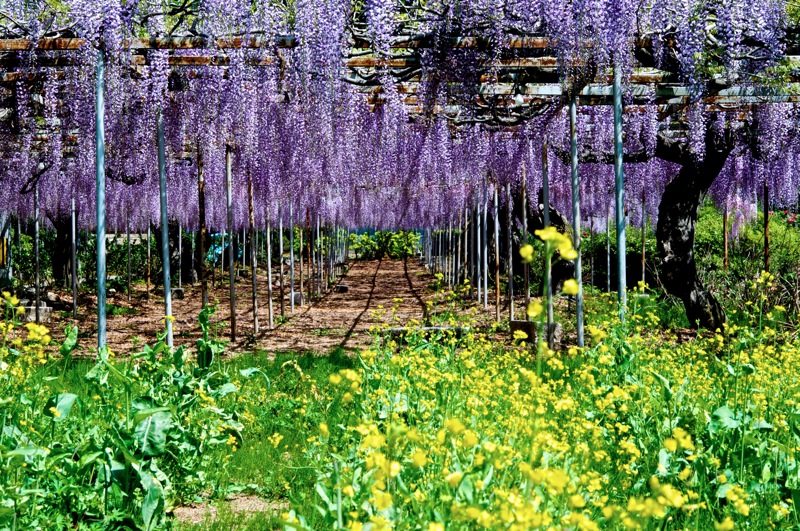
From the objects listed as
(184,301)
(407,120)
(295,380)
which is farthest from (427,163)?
(184,301)

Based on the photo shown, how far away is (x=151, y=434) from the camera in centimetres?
299

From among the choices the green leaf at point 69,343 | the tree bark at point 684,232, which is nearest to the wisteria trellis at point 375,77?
the tree bark at point 684,232

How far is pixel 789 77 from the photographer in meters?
7.16

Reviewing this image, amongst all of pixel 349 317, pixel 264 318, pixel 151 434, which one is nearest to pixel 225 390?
pixel 151 434

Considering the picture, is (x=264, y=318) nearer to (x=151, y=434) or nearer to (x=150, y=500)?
(x=151, y=434)

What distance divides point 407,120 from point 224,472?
19.6 ft

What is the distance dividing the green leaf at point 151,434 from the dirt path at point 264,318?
1.83 m

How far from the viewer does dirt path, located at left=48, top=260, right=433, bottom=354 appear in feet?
28.8

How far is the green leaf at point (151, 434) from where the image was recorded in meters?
2.96

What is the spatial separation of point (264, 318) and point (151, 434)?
892 cm

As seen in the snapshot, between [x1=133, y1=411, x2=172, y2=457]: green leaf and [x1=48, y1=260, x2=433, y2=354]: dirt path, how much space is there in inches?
72.1

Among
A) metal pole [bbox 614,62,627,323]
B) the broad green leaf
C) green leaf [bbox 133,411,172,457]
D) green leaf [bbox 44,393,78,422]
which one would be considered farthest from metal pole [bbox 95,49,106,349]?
metal pole [bbox 614,62,627,323]

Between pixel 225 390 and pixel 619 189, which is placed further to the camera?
pixel 619 189

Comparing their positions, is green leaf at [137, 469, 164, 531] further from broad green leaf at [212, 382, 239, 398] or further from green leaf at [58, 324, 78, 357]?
broad green leaf at [212, 382, 239, 398]
